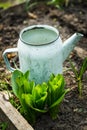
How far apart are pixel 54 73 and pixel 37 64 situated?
15cm

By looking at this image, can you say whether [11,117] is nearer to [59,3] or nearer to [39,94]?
[39,94]

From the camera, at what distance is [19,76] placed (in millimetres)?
2428

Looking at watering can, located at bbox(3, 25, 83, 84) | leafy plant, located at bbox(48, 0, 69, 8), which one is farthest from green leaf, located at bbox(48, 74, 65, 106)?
leafy plant, located at bbox(48, 0, 69, 8)

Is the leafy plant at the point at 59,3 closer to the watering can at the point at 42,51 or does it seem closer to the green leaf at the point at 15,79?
the watering can at the point at 42,51

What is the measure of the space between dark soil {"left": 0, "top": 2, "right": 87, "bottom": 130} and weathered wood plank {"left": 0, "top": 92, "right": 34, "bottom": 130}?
12cm

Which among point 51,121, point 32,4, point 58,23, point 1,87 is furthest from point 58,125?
point 32,4

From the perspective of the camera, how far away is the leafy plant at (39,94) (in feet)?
7.63

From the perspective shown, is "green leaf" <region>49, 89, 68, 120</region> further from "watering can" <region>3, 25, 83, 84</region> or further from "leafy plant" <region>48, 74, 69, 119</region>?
"watering can" <region>3, 25, 83, 84</region>

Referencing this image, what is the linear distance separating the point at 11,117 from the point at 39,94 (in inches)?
10.1

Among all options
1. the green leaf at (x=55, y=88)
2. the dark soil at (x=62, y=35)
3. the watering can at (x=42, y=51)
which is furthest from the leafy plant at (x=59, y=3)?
the green leaf at (x=55, y=88)

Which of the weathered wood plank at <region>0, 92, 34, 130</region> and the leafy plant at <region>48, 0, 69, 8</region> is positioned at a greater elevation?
the weathered wood plank at <region>0, 92, 34, 130</region>

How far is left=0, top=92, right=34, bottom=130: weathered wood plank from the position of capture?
2370 mm

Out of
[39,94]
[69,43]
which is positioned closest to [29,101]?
[39,94]

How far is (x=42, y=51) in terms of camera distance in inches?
96.5
